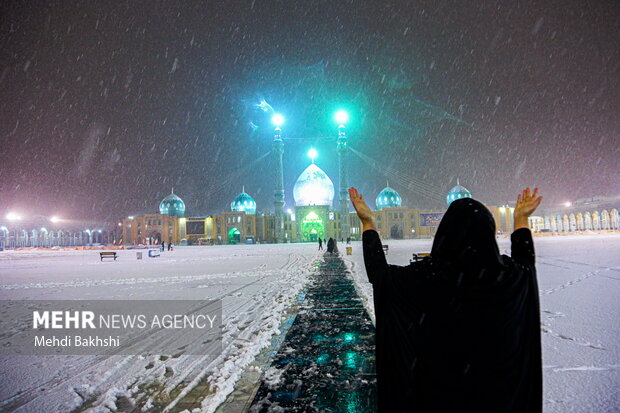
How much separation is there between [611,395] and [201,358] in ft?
12.8

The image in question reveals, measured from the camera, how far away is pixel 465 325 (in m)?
1.65

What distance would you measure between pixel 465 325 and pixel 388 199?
74851 millimetres

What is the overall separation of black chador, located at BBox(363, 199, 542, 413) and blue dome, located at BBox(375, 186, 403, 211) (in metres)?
73.3

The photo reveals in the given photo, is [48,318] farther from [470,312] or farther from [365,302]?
[470,312]

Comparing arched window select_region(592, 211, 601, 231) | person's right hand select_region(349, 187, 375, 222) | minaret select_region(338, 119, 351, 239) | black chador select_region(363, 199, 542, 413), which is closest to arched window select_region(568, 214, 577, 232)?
arched window select_region(592, 211, 601, 231)

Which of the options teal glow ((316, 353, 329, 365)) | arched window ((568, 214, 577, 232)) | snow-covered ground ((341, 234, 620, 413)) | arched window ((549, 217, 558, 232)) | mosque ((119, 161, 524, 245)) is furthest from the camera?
arched window ((549, 217, 558, 232))

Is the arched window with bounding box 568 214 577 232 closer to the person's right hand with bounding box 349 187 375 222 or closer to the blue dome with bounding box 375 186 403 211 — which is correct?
the blue dome with bounding box 375 186 403 211

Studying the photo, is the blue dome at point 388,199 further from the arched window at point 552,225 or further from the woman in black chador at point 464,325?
the woman in black chador at point 464,325

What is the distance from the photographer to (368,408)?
3.04m


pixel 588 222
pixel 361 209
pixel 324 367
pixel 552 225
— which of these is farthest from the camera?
pixel 552 225

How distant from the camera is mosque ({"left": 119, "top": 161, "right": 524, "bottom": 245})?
2697 inches

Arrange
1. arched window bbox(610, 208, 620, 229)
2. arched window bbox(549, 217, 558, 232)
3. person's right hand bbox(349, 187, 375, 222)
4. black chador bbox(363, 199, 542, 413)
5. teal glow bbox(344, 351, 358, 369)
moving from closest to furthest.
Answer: black chador bbox(363, 199, 542, 413) < person's right hand bbox(349, 187, 375, 222) < teal glow bbox(344, 351, 358, 369) < arched window bbox(610, 208, 620, 229) < arched window bbox(549, 217, 558, 232)

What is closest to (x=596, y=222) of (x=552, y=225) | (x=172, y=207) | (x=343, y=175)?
(x=552, y=225)

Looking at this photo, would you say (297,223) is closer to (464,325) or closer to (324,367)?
(324,367)
